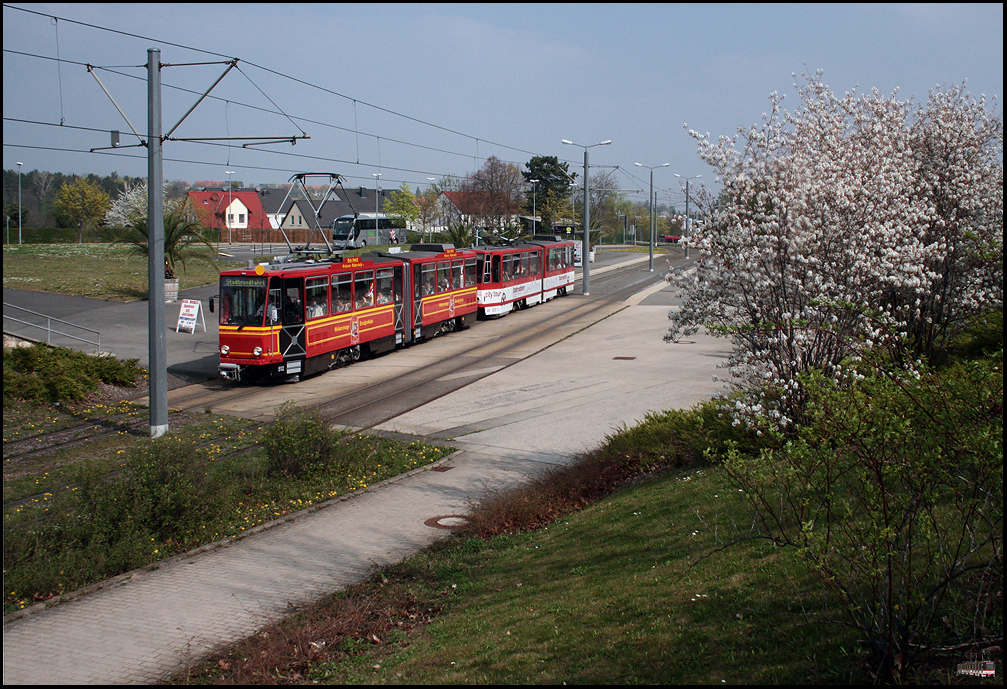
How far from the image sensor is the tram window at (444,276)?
30.3 metres

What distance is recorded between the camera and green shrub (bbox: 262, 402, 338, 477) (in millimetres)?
12805

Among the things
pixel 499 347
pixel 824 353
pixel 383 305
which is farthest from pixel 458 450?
pixel 499 347

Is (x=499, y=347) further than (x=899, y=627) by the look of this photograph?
Yes

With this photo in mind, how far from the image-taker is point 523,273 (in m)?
39.7

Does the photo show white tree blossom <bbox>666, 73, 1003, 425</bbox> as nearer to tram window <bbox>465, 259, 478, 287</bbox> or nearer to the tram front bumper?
the tram front bumper

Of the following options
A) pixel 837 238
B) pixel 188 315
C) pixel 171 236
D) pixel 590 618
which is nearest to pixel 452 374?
pixel 188 315

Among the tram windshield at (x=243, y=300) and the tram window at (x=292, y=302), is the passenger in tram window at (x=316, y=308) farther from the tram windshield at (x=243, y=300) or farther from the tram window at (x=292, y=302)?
the tram windshield at (x=243, y=300)

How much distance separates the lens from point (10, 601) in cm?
809

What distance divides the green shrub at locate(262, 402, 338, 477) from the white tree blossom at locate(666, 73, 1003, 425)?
239 inches

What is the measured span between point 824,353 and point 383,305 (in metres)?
17.7

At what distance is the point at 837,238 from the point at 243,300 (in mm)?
15532

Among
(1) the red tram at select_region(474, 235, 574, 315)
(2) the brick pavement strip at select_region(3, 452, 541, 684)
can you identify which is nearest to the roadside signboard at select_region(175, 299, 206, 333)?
(1) the red tram at select_region(474, 235, 574, 315)

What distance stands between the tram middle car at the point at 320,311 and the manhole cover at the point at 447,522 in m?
10.8

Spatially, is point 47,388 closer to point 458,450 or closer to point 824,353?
point 458,450
